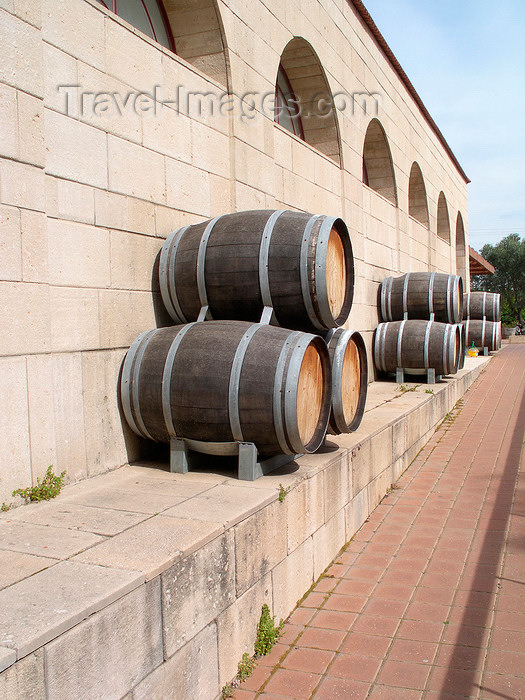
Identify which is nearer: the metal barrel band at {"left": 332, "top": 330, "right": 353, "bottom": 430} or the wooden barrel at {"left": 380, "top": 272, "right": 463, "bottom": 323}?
the metal barrel band at {"left": 332, "top": 330, "right": 353, "bottom": 430}

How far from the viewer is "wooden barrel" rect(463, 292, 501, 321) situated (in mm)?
20439

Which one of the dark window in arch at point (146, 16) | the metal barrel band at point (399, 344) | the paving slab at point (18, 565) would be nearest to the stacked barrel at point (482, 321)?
the metal barrel band at point (399, 344)

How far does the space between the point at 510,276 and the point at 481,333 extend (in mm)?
32627

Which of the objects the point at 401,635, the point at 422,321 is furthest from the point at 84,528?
the point at 422,321

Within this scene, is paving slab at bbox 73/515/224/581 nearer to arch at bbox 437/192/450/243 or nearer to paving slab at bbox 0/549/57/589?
paving slab at bbox 0/549/57/589

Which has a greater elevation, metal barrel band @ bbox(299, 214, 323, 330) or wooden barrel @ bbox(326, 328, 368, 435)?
metal barrel band @ bbox(299, 214, 323, 330)

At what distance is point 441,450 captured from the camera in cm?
836

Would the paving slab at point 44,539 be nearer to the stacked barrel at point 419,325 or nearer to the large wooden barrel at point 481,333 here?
the stacked barrel at point 419,325

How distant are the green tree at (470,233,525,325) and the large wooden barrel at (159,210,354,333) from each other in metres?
46.6

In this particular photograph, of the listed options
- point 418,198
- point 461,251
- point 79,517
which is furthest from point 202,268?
point 461,251

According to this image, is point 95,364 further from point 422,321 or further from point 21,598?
point 422,321

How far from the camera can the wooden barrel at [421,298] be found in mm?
10844

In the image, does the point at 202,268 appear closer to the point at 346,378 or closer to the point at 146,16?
the point at 346,378

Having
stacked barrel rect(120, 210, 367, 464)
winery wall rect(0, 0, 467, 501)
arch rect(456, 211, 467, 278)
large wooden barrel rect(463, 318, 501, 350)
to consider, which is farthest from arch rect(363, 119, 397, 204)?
arch rect(456, 211, 467, 278)
